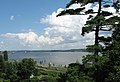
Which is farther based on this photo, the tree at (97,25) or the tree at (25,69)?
the tree at (25,69)

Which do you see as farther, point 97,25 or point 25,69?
point 25,69

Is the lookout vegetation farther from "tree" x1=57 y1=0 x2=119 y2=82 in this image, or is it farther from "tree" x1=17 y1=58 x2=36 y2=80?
"tree" x1=17 y1=58 x2=36 y2=80

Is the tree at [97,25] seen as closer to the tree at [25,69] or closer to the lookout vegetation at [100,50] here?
the lookout vegetation at [100,50]

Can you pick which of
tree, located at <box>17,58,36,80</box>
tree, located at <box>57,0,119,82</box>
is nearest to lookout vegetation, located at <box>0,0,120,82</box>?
tree, located at <box>57,0,119,82</box>

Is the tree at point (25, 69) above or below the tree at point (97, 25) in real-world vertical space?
below

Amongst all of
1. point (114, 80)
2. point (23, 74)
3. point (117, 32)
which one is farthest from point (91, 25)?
point (23, 74)

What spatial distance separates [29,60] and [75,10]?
49787 mm

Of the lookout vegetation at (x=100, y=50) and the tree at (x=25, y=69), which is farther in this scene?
the tree at (x=25, y=69)

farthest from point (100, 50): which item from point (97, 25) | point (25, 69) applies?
point (25, 69)

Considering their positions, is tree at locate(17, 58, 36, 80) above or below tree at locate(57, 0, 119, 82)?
below

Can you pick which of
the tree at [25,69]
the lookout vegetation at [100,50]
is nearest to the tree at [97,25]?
the lookout vegetation at [100,50]

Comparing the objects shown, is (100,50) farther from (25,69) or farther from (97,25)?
(25,69)

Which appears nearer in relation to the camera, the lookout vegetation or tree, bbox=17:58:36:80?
the lookout vegetation

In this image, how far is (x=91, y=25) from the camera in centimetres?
1808
